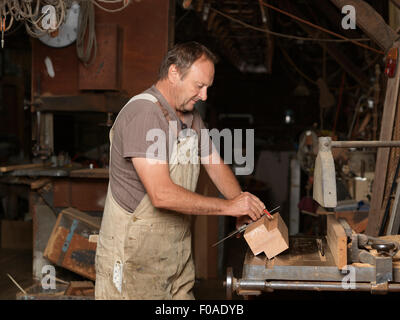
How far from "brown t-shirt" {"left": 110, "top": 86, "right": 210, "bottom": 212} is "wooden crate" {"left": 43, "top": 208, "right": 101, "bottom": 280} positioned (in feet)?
6.01

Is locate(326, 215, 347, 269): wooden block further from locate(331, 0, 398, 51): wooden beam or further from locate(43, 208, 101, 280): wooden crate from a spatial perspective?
locate(43, 208, 101, 280): wooden crate

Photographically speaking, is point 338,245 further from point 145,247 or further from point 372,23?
point 372,23

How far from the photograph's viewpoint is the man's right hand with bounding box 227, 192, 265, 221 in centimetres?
243

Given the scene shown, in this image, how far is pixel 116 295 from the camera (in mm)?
2678

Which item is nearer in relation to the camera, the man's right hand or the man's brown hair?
the man's right hand

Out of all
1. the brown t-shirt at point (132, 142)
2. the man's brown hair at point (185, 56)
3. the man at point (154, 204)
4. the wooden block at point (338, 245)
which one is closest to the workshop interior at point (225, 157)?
the wooden block at point (338, 245)

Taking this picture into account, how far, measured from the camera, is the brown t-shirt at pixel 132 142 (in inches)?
95.0

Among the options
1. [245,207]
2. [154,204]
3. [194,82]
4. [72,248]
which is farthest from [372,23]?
[72,248]

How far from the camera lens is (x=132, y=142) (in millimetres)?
2418

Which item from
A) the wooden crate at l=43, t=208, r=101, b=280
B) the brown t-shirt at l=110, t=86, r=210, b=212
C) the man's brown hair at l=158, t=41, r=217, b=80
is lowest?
the wooden crate at l=43, t=208, r=101, b=280

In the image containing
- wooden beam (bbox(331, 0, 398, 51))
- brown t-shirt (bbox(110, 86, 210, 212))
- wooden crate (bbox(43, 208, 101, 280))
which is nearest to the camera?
brown t-shirt (bbox(110, 86, 210, 212))

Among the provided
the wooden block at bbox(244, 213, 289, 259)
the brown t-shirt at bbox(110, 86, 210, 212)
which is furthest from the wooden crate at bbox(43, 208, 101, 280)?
the wooden block at bbox(244, 213, 289, 259)

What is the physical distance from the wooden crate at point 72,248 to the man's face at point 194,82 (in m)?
2.12

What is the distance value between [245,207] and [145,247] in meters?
0.56
